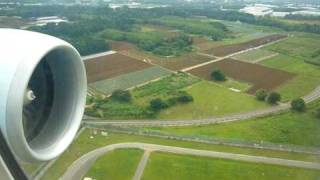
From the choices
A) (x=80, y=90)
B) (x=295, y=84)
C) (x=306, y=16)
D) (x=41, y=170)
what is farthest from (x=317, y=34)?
(x=80, y=90)

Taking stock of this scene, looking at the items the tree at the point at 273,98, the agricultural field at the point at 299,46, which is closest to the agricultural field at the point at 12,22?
the agricultural field at the point at 299,46

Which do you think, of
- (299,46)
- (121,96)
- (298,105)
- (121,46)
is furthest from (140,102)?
(299,46)

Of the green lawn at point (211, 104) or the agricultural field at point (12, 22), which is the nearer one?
the green lawn at point (211, 104)

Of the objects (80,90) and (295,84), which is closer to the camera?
(80,90)

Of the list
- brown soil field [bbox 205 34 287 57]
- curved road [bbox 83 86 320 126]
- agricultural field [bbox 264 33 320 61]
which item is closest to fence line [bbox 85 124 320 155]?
curved road [bbox 83 86 320 126]

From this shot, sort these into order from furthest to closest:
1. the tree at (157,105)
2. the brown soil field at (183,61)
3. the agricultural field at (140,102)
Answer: the brown soil field at (183,61) → the tree at (157,105) → the agricultural field at (140,102)

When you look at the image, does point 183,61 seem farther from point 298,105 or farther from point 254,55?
point 298,105

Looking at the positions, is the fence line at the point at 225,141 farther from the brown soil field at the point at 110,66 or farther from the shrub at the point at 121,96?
the brown soil field at the point at 110,66

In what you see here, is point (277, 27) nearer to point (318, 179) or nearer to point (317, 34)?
point (317, 34)
